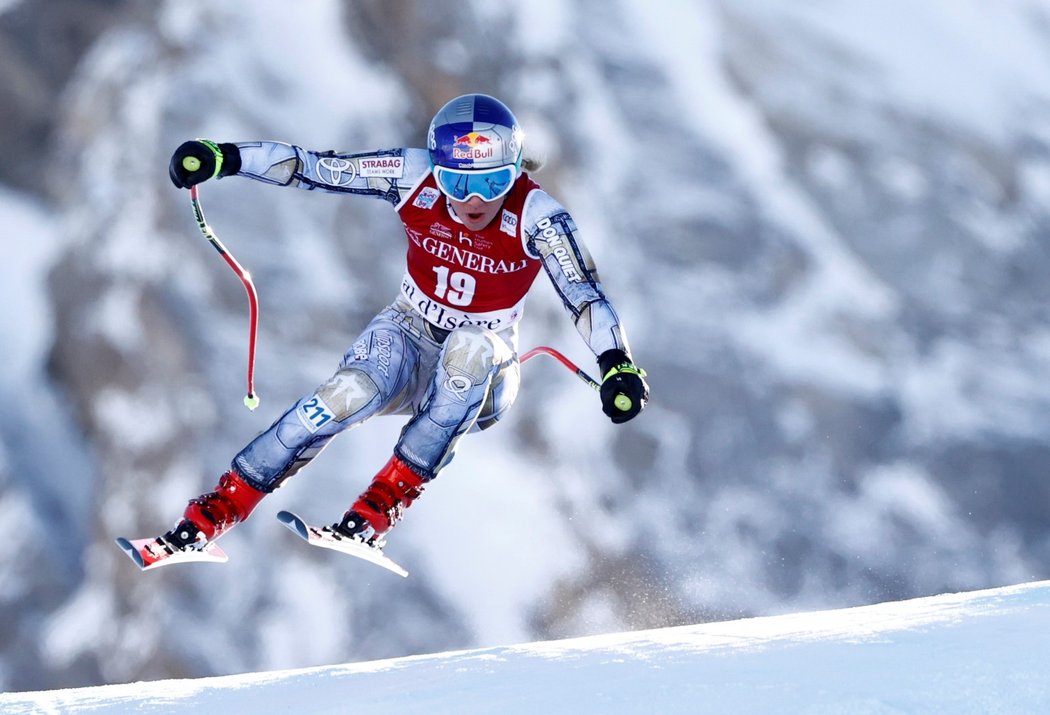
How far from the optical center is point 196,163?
14.1 feet

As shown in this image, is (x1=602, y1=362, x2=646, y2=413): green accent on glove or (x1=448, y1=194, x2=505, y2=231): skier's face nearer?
(x1=602, y1=362, x2=646, y2=413): green accent on glove

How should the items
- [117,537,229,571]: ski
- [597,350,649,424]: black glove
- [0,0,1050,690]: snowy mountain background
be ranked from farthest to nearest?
[0,0,1050,690]: snowy mountain background, [117,537,229,571]: ski, [597,350,649,424]: black glove

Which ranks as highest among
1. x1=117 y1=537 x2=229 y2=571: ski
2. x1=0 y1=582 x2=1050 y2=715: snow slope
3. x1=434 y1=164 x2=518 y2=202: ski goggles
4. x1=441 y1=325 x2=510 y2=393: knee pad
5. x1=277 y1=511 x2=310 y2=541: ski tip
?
x1=434 y1=164 x2=518 y2=202: ski goggles

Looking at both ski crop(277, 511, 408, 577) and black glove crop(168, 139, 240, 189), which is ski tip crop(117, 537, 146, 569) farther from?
black glove crop(168, 139, 240, 189)

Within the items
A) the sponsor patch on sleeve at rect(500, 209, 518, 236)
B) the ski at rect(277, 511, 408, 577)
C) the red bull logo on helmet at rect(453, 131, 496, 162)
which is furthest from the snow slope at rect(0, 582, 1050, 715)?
the red bull logo on helmet at rect(453, 131, 496, 162)

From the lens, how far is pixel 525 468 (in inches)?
507

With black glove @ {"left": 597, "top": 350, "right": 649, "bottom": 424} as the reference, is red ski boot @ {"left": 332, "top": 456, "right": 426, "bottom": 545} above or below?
below

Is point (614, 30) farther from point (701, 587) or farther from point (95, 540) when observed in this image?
point (95, 540)

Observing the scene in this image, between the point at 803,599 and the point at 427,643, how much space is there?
13.2 feet

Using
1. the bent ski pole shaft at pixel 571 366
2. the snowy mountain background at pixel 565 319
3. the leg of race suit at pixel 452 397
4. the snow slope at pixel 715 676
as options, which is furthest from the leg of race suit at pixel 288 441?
the snowy mountain background at pixel 565 319

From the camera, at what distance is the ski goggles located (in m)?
4.31

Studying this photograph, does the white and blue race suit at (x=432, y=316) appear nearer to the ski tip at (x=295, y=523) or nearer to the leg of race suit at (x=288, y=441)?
the leg of race suit at (x=288, y=441)

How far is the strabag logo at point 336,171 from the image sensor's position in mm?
4527

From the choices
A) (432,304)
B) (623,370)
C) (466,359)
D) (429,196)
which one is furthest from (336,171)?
(623,370)
